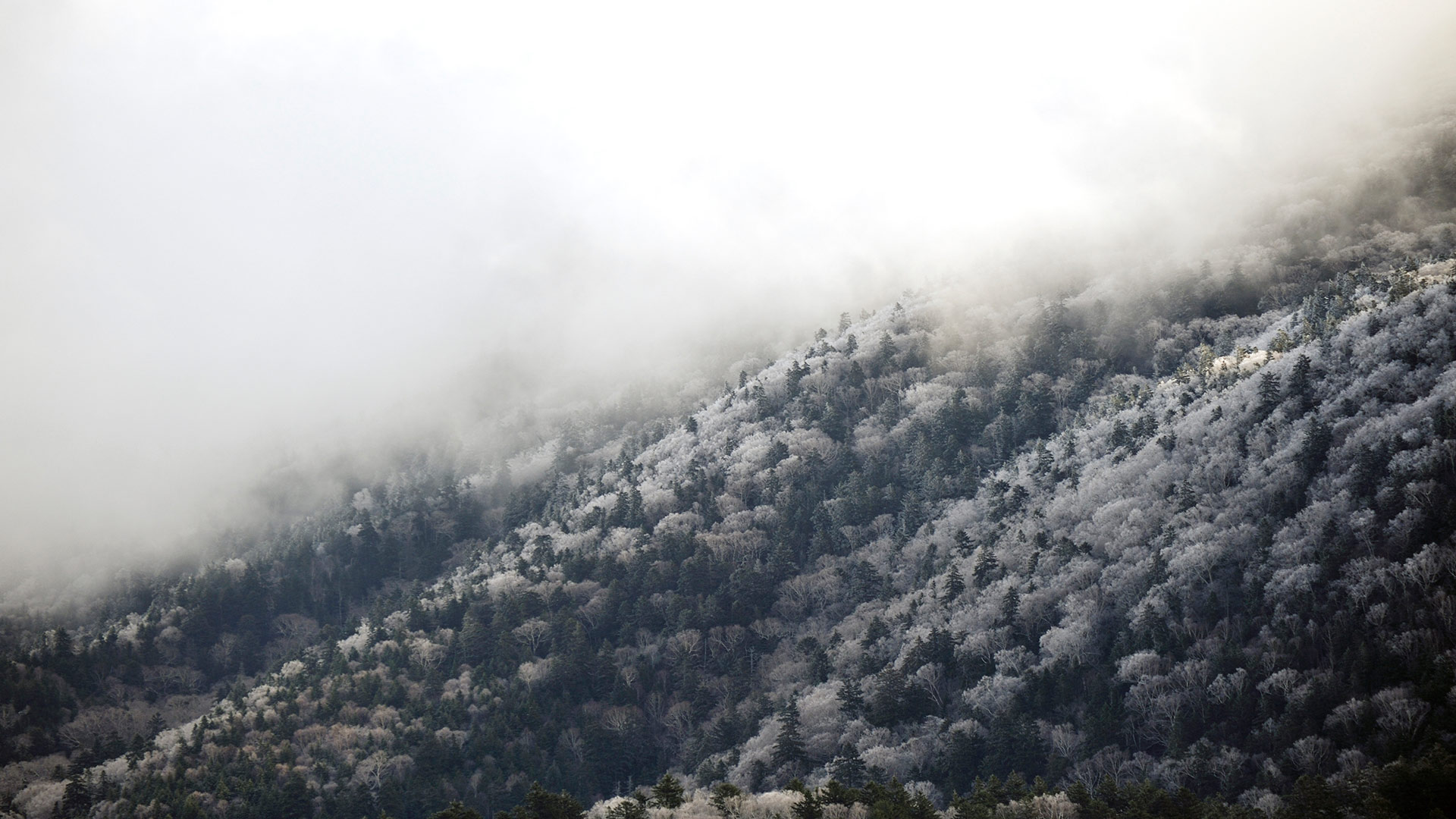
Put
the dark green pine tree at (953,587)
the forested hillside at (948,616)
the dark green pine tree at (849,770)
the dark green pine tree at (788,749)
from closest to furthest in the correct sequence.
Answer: the forested hillside at (948,616), the dark green pine tree at (849,770), the dark green pine tree at (788,749), the dark green pine tree at (953,587)

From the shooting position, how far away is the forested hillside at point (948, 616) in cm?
9119

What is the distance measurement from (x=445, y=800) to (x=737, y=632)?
43.8 metres

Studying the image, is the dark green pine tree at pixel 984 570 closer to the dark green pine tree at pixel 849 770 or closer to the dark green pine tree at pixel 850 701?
the dark green pine tree at pixel 850 701

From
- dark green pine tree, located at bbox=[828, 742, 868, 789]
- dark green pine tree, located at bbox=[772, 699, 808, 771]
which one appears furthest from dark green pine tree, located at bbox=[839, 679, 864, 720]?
dark green pine tree, located at bbox=[828, 742, 868, 789]

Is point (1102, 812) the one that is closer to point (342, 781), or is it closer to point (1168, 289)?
point (342, 781)

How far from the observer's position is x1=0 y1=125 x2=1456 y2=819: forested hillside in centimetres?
9119

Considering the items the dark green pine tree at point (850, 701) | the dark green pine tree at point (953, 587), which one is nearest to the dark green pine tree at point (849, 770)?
the dark green pine tree at point (850, 701)

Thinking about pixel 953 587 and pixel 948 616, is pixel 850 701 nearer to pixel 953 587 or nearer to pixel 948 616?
pixel 948 616

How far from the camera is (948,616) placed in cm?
12288

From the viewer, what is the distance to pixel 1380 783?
66.1 metres

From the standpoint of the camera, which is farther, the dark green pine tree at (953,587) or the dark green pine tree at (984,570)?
the dark green pine tree at (953,587)

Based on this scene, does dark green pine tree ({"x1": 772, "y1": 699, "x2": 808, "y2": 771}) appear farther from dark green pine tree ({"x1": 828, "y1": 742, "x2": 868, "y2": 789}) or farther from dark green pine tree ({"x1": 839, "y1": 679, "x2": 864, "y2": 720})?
dark green pine tree ({"x1": 839, "y1": 679, "x2": 864, "y2": 720})

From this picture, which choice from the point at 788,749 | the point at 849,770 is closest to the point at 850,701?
the point at 788,749

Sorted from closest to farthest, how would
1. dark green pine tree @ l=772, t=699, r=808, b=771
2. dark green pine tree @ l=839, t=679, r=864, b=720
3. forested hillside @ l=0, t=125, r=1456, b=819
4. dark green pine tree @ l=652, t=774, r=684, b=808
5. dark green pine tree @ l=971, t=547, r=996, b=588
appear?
dark green pine tree @ l=652, t=774, r=684, b=808, forested hillside @ l=0, t=125, r=1456, b=819, dark green pine tree @ l=772, t=699, r=808, b=771, dark green pine tree @ l=839, t=679, r=864, b=720, dark green pine tree @ l=971, t=547, r=996, b=588
